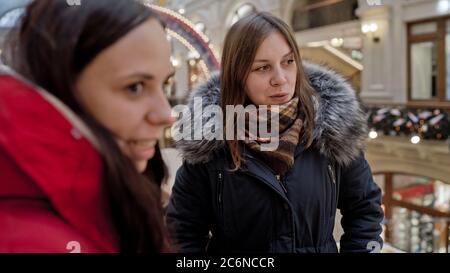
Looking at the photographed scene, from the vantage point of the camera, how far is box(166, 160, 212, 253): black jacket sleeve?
86 cm

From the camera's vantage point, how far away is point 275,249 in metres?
0.80

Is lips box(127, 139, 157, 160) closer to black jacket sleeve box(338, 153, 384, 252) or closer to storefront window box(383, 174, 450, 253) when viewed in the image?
black jacket sleeve box(338, 153, 384, 252)

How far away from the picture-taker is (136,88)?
1.36 feet

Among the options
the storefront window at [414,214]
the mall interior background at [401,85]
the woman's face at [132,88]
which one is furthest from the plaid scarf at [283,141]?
the storefront window at [414,214]

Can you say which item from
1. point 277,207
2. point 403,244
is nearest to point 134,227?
point 277,207

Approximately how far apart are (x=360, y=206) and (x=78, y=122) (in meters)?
0.72

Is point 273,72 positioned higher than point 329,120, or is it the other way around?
point 273,72

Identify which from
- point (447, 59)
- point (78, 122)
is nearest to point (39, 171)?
point (78, 122)

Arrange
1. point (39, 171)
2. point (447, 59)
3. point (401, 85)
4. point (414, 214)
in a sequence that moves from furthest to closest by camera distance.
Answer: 1. point (401, 85)
2. point (447, 59)
3. point (414, 214)
4. point (39, 171)

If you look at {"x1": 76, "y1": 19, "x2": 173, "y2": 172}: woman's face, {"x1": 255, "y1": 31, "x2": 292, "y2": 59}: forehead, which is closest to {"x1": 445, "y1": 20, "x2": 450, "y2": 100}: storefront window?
{"x1": 255, "y1": 31, "x2": 292, "y2": 59}: forehead

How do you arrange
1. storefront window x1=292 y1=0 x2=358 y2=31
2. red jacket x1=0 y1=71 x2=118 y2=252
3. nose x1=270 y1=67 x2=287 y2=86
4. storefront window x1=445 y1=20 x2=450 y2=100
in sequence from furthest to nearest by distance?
storefront window x1=292 y1=0 x2=358 y2=31
storefront window x1=445 y1=20 x2=450 y2=100
nose x1=270 y1=67 x2=287 y2=86
red jacket x1=0 y1=71 x2=118 y2=252

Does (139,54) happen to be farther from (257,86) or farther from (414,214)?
(414,214)

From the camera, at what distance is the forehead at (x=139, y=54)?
15.4 inches
